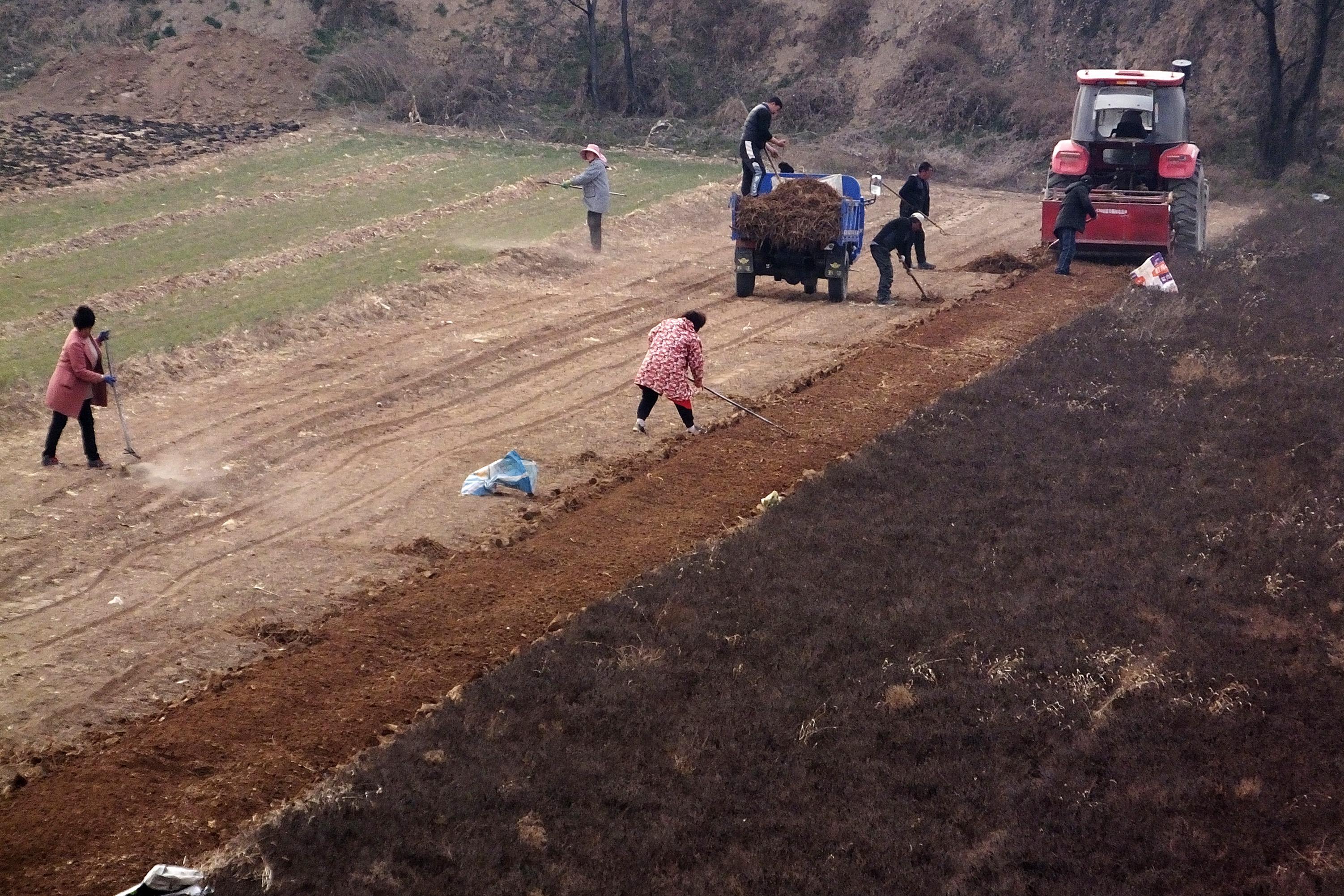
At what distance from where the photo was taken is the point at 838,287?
1950 centimetres

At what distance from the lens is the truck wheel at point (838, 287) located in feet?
63.3

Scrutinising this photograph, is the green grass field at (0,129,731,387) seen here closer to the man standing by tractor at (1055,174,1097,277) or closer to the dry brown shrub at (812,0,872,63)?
the man standing by tractor at (1055,174,1097,277)

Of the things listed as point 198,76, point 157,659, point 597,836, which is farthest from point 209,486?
point 198,76

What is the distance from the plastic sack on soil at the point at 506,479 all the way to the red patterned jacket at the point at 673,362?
171cm

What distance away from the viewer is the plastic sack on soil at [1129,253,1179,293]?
1961cm

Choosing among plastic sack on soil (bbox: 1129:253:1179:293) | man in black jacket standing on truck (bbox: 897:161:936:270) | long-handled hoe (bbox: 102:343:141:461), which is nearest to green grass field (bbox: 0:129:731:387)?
long-handled hoe (bbox: 102:343:141:461)

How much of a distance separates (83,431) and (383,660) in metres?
4.93

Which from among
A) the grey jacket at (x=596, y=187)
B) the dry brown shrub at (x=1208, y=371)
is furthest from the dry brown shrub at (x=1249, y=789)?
the grey jacket at (x=596, y=187)

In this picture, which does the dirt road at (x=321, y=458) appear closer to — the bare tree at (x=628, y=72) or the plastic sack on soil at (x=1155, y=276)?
the plastic sack on soil at (x=1155, y=276)

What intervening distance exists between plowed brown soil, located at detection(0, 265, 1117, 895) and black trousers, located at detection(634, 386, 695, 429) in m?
0.23

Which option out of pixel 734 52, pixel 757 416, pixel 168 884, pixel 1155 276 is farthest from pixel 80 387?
pixel 734 52

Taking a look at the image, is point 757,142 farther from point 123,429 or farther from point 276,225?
point 123,429

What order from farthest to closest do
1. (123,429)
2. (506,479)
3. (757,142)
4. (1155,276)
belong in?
(757,142) < (1155,276) < (123,429) < (506,479)

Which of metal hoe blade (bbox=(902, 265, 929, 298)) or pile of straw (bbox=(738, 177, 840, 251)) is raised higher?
pile of straw (bbox=(738, 177, 840, 251))
